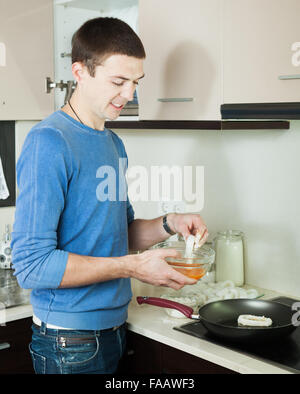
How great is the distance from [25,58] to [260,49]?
1.06 meters

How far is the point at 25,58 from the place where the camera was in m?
2.31

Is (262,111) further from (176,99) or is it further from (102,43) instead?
(102,43)

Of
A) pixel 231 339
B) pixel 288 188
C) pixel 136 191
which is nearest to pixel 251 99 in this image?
pixel 288 188

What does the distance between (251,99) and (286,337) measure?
2.37ft

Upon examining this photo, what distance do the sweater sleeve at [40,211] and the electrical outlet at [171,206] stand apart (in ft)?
3.42

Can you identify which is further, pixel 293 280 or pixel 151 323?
pixel 293 280

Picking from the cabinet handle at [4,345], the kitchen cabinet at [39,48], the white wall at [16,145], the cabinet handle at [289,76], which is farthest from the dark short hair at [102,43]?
the white wall at [16,145]

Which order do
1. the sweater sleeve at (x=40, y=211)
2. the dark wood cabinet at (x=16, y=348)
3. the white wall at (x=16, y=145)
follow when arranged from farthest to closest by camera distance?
1. the white wall at (x=16, y=145)
2. the dark wood cabinet at (x=16, y=348)
3. the sweater sleeve at (x=40, y=211)

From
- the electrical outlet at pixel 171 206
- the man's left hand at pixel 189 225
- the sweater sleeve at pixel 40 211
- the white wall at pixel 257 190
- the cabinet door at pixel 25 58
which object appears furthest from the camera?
the electrical outlet at pixel 171 206

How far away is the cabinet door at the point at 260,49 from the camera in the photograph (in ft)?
5.33

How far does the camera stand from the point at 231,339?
5.22 feet

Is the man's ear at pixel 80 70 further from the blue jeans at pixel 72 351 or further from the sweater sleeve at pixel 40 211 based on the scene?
the blue jeans at pixel 72 351
